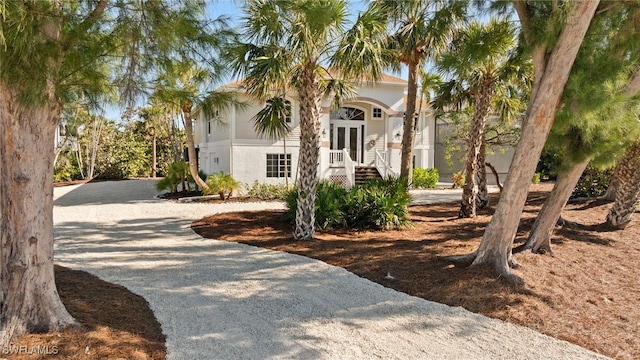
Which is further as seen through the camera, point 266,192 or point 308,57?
point 266,192

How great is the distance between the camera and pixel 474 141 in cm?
1300

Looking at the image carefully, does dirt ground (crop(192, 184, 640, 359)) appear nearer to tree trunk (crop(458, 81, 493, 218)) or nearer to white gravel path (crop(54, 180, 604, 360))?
white gravel path (crop(54, 180, 604, 360))

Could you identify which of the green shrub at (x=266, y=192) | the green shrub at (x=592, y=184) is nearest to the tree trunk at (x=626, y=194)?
the green shrub at (x=592, y=184)

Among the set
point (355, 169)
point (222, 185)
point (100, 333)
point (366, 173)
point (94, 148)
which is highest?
point (94, 148)

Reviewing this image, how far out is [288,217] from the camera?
12.5 metres

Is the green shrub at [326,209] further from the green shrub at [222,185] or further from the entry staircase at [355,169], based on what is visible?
the entry staircase at [355,169]

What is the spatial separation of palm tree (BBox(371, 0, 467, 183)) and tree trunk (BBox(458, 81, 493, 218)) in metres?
1.85

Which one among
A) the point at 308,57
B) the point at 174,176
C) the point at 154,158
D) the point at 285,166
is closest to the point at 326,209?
the point at 308,57

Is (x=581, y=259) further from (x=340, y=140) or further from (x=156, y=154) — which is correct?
(x=156, y=154)

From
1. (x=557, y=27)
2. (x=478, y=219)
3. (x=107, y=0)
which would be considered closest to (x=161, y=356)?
(x=107, y=0)

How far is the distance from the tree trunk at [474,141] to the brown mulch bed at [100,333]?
10311 mm

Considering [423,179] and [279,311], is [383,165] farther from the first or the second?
[279,311]

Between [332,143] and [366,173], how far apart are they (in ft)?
8.47

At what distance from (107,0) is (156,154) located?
35923 mm
